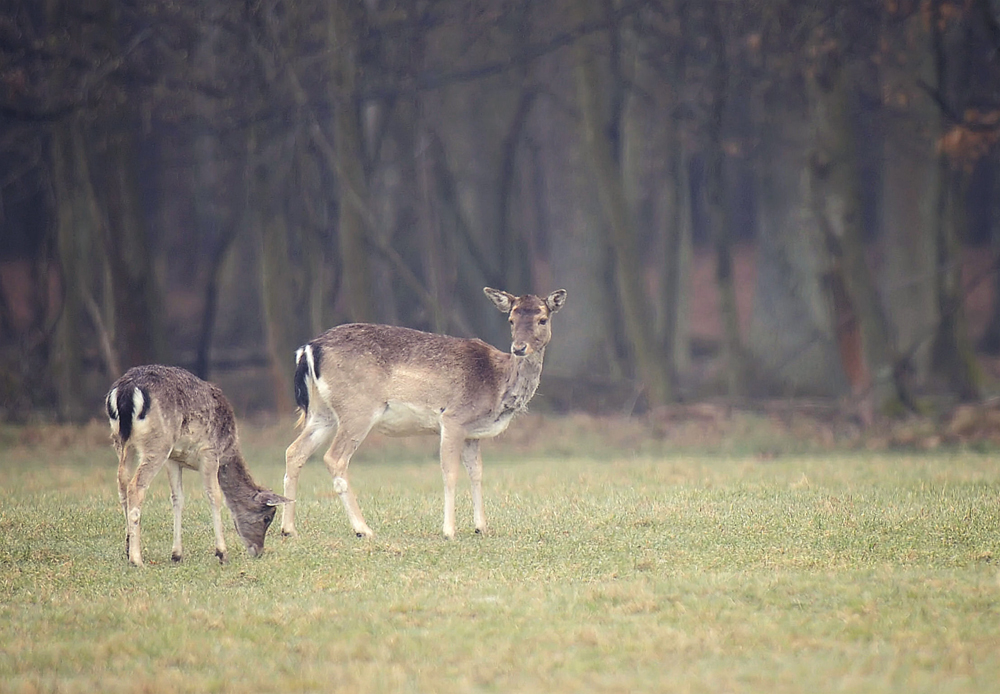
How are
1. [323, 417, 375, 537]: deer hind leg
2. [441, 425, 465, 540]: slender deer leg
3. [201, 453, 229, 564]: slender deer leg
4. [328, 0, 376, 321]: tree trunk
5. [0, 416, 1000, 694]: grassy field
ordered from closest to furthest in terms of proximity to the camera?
[0, 416, 1000, 694]: grassy field → [201, 453, 229, 564]: slender deer leg → [441, 425, 465, 540]: slender deer leg → [323, 417, 375, 537]: deer hind leg → [328, 0, 376, 321]: tree trunk

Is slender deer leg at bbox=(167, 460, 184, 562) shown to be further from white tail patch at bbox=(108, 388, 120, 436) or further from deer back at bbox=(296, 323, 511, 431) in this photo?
deer back at bbox=(296, 323, 511, 431)

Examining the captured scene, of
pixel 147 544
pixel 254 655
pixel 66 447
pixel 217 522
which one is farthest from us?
pixel 66 447

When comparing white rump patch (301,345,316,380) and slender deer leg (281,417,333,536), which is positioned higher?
white rump patch (301,345,316,380)

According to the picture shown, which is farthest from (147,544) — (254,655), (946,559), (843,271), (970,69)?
(970,69)

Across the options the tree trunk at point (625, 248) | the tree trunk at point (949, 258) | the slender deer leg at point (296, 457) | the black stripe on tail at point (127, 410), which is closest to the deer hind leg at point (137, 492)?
the black stripe on tail at point (127, 410)

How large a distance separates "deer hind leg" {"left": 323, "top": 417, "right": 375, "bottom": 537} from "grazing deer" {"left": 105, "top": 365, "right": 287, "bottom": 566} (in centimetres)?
93

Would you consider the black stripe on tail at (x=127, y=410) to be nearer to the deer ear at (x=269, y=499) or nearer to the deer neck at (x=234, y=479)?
the deer neck at (x=234, y=479)

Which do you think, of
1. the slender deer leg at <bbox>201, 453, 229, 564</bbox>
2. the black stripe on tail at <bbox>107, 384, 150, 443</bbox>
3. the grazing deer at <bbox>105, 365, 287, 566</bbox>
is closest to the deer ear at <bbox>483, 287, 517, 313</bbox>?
the grazing deer at <bbox>105, 365, 287, 566</bbox>

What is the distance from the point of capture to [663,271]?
22.9 metres

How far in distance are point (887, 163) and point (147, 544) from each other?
713 inches

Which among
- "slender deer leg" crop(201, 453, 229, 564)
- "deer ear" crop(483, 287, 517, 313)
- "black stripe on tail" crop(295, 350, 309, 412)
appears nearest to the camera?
"slender deer leg" crop(201, 453, 229, 564)

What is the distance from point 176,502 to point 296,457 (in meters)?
1.51

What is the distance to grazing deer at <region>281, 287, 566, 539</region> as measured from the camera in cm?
1069

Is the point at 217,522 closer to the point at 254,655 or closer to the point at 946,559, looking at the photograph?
the point at 254,655
